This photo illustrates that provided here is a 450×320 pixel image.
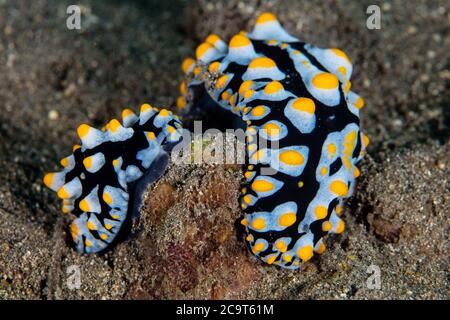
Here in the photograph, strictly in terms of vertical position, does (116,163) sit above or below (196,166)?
below

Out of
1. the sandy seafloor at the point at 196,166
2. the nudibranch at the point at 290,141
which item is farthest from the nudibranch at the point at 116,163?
the nudibranch at the point at 290,141

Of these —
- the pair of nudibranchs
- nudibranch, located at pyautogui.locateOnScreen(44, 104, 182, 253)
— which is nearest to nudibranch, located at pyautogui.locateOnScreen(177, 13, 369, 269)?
the pair of nudibranchs

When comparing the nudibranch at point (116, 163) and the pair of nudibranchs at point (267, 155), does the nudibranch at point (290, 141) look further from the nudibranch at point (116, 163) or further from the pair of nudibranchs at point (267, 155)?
the nudibranch at point (116, 163)

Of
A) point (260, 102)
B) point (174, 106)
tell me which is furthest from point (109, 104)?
point (260, 102)

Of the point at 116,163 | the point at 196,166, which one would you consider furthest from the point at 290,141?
the point at 116,163

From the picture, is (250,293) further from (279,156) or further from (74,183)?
(74,183)

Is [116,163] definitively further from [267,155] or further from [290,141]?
[290,141]
